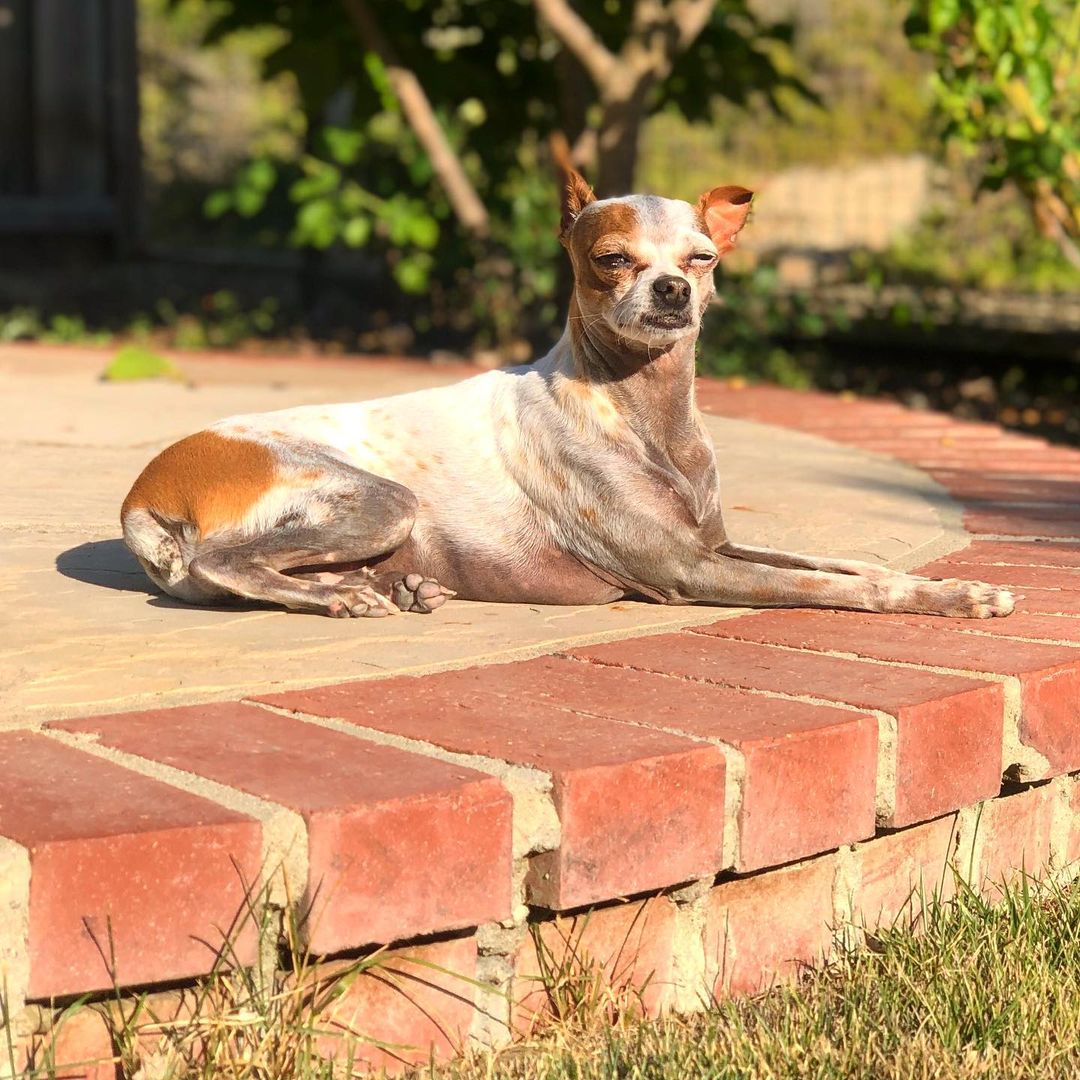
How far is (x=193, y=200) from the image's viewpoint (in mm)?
15992

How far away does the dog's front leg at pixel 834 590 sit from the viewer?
3.18 meters

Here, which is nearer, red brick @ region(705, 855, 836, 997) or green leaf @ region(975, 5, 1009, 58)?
→ red brick @ region(705, 855, 836, 997)

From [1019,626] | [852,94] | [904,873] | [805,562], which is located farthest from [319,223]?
[852,94]

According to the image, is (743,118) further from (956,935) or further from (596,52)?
(956,935)

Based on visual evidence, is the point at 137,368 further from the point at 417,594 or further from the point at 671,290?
the point at 671,290

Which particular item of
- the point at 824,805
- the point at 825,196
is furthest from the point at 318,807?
the point at 825,196

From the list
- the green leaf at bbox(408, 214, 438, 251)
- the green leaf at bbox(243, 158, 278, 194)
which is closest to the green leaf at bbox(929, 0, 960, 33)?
the green leaf at bbox(408, 214, 438, 251)

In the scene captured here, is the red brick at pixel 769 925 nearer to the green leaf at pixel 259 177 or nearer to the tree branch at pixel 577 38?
the tree branch at pixel 577 38

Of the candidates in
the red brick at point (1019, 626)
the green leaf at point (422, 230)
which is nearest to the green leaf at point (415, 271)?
the green leaf at point (422, 230)

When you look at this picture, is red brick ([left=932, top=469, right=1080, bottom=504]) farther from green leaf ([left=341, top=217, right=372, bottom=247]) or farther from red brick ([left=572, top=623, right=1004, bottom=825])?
green leaf ([left=341, top=217, right=372, bottom=247])

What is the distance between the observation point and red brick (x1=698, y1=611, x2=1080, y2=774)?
2.75 m

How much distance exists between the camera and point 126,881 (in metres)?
1.93

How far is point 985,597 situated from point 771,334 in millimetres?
6822

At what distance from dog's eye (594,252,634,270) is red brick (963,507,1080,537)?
1.21 metres
